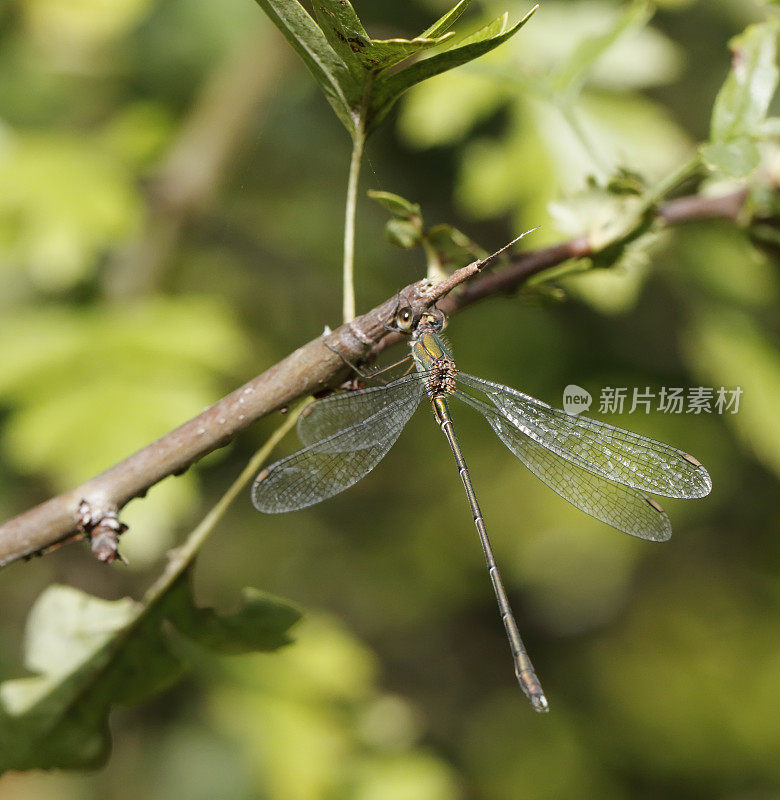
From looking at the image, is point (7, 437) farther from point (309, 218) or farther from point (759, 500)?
point (759, 500)

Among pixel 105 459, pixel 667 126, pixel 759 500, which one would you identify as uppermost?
pixel 105 459

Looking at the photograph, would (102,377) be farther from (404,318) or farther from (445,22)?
(445,22)

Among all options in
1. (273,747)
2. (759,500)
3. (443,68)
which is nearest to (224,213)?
(273,747)

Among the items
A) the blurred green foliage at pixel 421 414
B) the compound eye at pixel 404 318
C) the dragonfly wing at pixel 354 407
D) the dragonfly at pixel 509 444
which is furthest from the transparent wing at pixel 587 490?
the compound eye at pixel 404 318

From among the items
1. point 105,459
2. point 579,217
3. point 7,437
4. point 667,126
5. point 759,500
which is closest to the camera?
point 579,217

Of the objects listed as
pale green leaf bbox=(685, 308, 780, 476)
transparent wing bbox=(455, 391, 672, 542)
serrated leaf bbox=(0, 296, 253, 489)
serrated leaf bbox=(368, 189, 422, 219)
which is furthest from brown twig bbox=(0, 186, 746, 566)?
pale green leaf bbox=(685, 308, 780, 476)

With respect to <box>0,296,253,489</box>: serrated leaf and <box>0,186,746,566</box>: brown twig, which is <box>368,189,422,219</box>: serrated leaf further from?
<box>0,296,253,489</box>: serrated leaf
